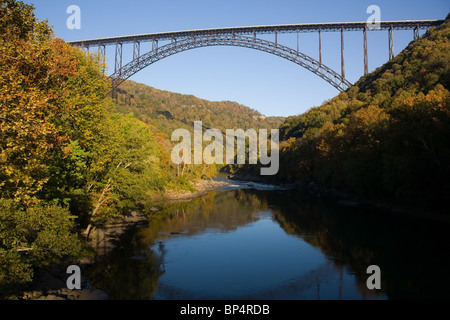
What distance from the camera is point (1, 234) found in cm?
868

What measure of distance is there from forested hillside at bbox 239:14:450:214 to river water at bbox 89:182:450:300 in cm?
349

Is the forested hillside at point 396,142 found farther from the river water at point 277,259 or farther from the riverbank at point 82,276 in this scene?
the riverbank at point 82,276

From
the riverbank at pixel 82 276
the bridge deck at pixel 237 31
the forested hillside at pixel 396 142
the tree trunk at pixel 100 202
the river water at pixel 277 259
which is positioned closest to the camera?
the riverbank at pixel 82 276

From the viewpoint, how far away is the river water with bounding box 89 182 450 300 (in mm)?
12508

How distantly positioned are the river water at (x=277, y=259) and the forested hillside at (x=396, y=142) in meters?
3.49

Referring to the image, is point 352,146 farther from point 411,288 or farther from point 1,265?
point 1,265

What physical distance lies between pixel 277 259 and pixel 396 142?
18.8m

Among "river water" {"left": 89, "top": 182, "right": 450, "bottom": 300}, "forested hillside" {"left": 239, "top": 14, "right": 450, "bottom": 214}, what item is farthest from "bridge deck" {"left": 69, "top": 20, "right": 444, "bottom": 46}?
"river water" {"left": 89, "top": 182, "right": 450, "bottom": 300}

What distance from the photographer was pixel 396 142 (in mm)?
29219

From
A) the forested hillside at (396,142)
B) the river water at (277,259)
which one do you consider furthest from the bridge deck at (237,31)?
the river water at (277,259)

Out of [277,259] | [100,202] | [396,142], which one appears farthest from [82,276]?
[396,142]

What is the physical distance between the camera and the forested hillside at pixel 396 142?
82.5 feet

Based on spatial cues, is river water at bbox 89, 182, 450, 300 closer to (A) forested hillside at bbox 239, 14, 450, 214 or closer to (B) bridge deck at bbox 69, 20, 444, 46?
(A) forested hillside at bbox 239, 14, 450, 214
